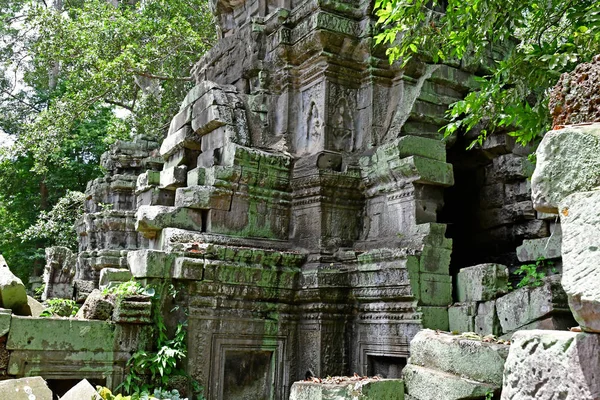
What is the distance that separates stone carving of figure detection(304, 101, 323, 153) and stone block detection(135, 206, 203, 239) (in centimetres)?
182

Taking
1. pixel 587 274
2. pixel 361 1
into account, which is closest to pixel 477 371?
pixel 587 274

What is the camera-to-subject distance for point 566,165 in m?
2.02

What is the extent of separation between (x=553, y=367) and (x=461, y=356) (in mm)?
1693

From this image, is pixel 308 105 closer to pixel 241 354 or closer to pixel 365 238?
pixel 365 238

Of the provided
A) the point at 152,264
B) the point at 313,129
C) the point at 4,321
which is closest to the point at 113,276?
the point at 152,264

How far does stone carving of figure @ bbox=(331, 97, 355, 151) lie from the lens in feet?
27.0

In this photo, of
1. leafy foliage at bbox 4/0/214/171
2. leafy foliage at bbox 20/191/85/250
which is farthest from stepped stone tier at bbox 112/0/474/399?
leafy foliage at bbox 20/191/85/250

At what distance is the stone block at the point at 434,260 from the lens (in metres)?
6.87

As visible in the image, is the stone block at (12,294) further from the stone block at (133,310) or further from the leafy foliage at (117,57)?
the leafy foliage at (117,57)

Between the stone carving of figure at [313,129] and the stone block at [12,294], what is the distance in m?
4.05

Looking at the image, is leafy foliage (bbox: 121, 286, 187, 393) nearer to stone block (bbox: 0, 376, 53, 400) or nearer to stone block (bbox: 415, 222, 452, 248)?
stone block (bbox: 0, 376, 53, 400)

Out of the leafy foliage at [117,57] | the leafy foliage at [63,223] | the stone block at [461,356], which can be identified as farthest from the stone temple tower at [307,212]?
the leafy foliage at [63,223]

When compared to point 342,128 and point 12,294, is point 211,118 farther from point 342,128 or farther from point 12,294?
point 12,294

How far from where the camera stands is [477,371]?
351cm
